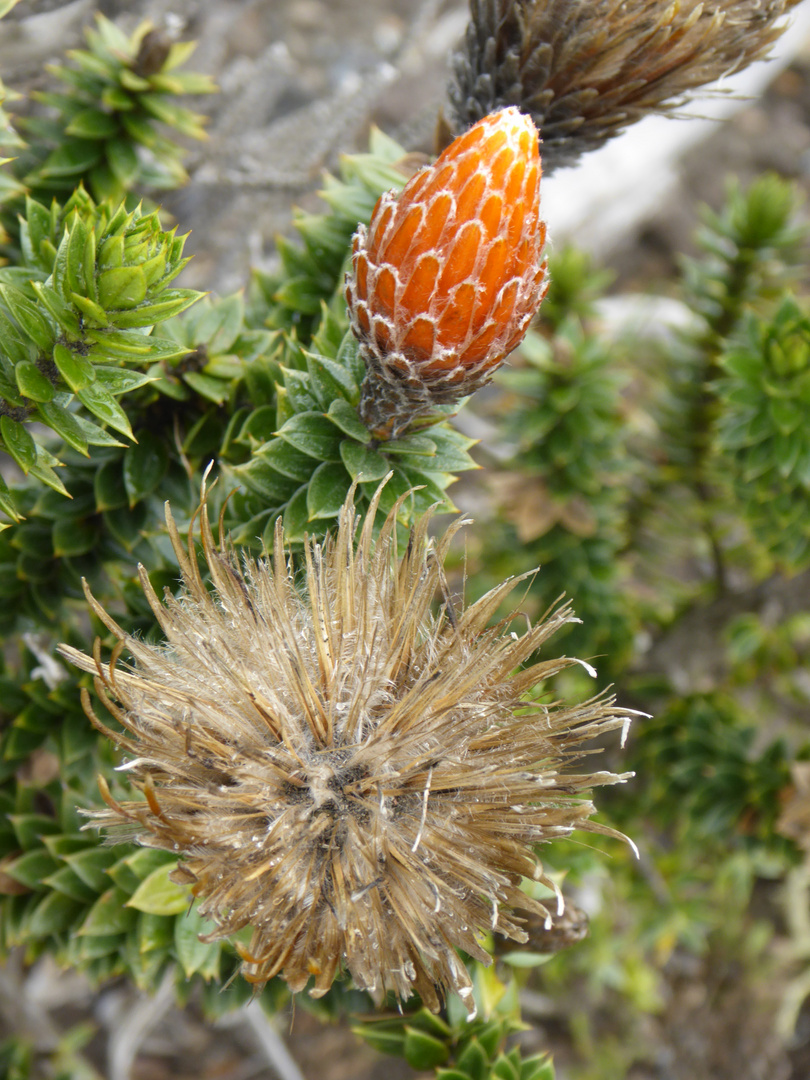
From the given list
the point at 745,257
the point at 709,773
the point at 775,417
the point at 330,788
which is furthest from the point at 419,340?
the point at 709,773

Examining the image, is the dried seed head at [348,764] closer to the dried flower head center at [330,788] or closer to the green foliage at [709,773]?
the dried flower head center at [330,788]

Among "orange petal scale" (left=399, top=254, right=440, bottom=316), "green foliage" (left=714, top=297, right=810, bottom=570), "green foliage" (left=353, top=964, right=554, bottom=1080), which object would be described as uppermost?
"orange petal scale" (left=399, top=254, right=440, bottom=316)

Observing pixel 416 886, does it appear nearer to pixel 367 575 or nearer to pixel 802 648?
pixel 367 575

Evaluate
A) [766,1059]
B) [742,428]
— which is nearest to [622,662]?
[742,428]

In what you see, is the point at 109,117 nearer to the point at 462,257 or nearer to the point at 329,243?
the point at 329,243

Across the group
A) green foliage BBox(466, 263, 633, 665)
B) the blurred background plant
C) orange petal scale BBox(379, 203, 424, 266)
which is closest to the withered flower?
the blurred background plant

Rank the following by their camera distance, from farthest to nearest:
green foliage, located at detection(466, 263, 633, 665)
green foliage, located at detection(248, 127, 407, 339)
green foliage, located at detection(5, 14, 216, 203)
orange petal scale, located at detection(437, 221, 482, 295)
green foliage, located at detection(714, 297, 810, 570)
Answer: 1. green foliage, located at detection(466, 263, 633, 665)
2. green foliage, located at detection(714, 297, 810, 570)
3. green foliage, located at detection(5, 14, 216, 203)
4. green foliage, located at detection(248, 127, 407, 339)
5. orange petal scale, located at detection(437, 221, 482, 295)

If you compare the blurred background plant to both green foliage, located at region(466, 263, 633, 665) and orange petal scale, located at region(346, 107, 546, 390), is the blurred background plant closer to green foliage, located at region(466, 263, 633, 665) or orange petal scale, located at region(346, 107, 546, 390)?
green foliage, located at region(466, 263, 633, 665)
